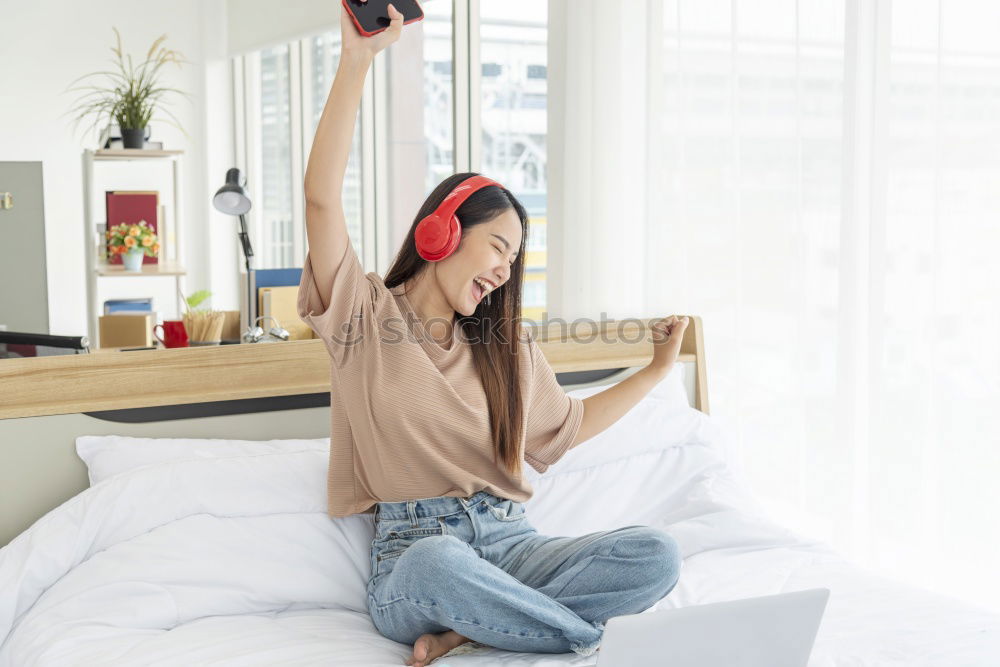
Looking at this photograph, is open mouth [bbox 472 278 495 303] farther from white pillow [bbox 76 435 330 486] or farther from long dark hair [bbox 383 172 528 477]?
white pillow [bbox 76 435 330 486]

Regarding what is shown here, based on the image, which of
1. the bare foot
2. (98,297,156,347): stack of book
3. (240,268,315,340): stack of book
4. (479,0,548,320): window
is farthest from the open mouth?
(479,0,548,320): window

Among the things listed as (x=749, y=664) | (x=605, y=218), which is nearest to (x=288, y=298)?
(x=605, y=218)

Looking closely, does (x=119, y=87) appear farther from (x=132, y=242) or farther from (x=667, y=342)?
(x=667, y=342)

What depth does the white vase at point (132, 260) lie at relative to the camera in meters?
3.58

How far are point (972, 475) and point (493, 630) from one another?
1.07m

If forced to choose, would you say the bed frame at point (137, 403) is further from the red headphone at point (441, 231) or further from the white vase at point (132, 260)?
the white vase at point (132, 260)

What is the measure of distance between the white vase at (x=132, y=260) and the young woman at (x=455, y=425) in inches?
92.4

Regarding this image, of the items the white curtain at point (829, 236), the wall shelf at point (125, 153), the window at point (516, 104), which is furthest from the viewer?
the window at point (516, 104)

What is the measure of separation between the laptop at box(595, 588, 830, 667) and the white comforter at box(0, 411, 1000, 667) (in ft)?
0.44

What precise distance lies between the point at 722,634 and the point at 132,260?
9.97ft

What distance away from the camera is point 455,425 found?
147 centimetres

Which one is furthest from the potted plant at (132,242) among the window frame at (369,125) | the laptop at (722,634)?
the laptop at (722,634)

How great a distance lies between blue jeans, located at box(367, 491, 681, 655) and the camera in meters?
1.25

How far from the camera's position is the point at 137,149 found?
3.49 metres
